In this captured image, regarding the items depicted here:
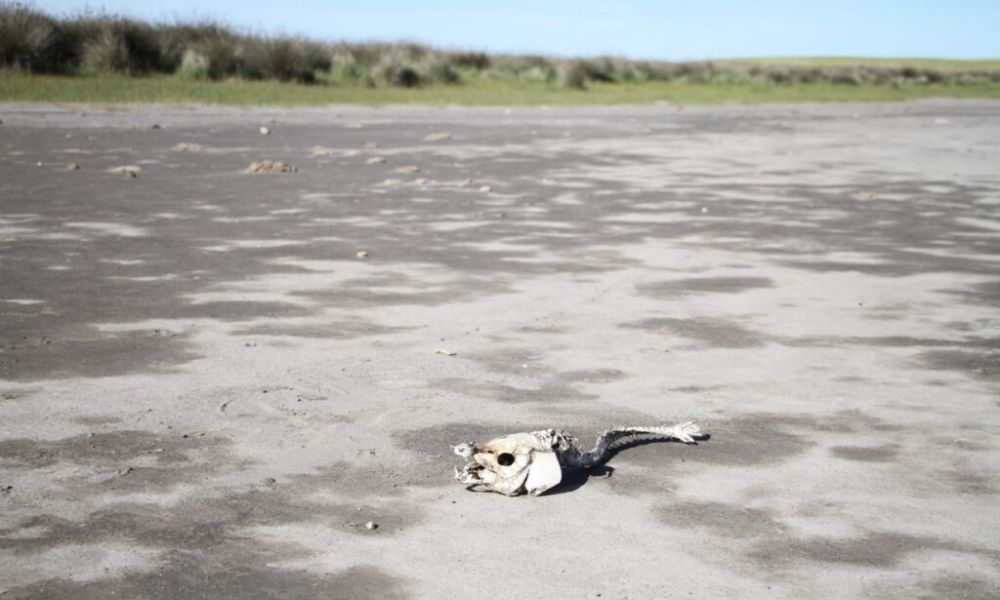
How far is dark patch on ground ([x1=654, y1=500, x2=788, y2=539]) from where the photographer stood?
4656mm

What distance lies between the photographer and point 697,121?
3256 cm

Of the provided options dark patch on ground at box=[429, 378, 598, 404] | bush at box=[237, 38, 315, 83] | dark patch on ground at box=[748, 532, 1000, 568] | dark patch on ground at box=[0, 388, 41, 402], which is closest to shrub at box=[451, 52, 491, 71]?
bush at box=[237, 38, 315, 83]

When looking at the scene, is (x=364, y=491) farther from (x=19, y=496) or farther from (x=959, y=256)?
(x=959, y=256)

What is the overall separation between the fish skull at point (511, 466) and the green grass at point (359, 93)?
80.0 feet

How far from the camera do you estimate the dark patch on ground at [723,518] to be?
4.66m

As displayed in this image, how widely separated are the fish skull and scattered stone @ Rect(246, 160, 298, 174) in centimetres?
1240

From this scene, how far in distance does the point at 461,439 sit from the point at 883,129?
26.6 metres

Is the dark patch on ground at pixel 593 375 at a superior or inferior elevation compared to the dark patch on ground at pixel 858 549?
inferior

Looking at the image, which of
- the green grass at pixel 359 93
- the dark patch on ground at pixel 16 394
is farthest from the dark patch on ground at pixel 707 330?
the green grass at pixel 359 93

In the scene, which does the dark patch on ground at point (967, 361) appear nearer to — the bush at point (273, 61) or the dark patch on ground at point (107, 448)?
the dark patch on ground at point (107, 448)

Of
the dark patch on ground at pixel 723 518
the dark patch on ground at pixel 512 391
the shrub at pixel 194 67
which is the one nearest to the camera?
the dark patch on ground at pixel 723 518

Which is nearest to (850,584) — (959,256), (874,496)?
(874,496)

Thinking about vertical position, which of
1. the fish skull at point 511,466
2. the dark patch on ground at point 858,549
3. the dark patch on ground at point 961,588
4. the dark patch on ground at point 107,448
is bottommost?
the dark patch on ground at point 107,448

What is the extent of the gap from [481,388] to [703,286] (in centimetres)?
338
